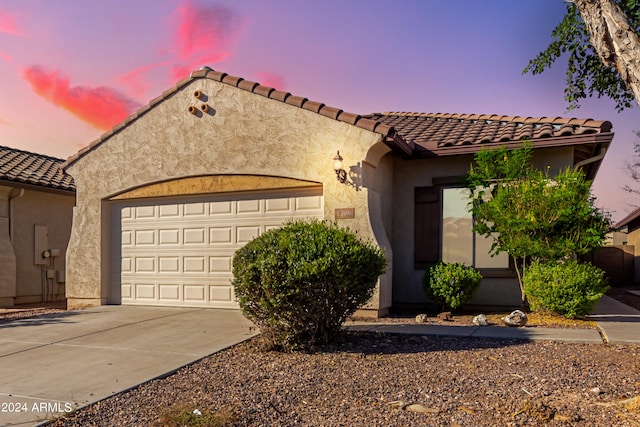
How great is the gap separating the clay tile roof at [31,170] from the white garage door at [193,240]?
2865 millimetres

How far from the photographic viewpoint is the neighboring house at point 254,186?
30.4ft

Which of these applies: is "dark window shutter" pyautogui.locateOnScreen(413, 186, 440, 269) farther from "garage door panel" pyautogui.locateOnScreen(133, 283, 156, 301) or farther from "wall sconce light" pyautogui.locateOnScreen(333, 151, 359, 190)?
"garage door panel" pyautogui.locateOnScreen(133, 283, 156, 301)

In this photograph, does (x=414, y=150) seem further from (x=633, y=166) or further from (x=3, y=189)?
(x=633, y=166)

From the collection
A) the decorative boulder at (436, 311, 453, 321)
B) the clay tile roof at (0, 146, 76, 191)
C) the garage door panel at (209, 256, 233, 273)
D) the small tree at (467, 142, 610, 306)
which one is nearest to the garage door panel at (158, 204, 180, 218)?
the garage door panel at (209, 256, 233, 273)

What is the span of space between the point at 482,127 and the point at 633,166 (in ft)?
80.9

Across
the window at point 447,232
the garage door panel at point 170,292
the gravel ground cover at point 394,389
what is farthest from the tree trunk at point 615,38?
the garage door panel at point 170,292

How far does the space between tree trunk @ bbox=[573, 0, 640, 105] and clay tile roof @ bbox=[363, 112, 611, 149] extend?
4254 mm

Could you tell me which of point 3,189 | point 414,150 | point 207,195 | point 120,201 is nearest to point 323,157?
point 414,150

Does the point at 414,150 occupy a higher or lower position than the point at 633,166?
lower

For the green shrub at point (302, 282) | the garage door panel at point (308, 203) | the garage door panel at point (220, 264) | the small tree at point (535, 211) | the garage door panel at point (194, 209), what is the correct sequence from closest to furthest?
1. the green shrub at point (302, 282)
2. the small tree at point (535, 211)
3. the garage door panel at point (308, 203)
4. the garage door panel at point (220, 264)
5. the garage door panel at point (194, 209)

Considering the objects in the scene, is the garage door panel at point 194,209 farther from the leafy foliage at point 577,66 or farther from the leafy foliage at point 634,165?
the leafy foliage at point 634,165

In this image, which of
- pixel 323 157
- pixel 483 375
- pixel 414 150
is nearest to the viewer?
pixel 483 375

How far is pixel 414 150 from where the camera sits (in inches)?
396

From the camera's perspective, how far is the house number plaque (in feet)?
29.8
